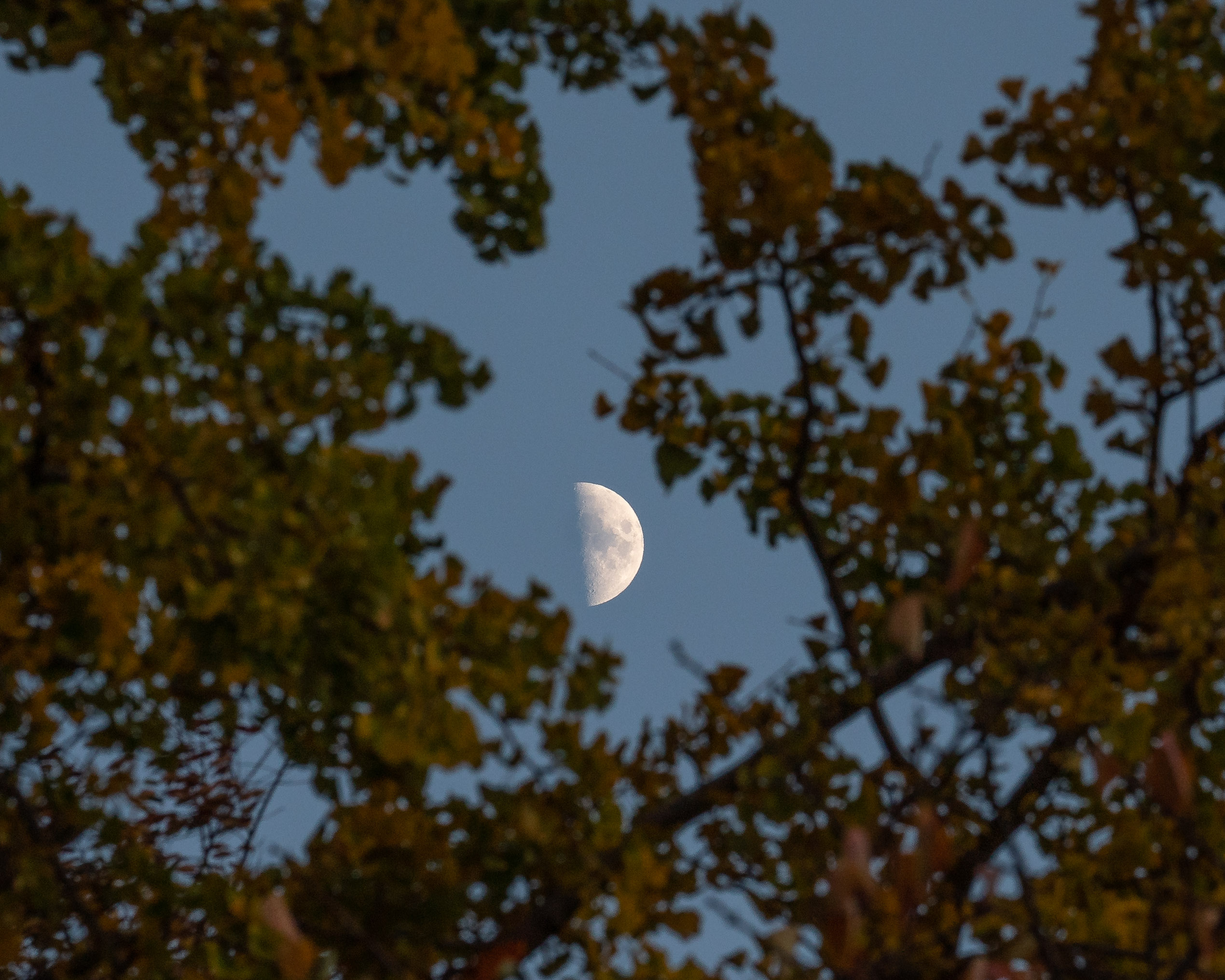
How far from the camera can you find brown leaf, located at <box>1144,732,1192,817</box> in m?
2.13

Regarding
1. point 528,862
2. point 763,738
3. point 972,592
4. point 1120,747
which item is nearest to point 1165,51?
point 972,592

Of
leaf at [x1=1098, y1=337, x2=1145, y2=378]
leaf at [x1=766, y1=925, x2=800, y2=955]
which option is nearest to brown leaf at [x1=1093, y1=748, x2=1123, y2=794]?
leaf at [x1=766, y1=925, x2=800, y2=955]

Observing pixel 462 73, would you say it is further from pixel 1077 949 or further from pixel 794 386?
pixel 1077 949

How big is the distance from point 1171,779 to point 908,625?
A: 0.55m

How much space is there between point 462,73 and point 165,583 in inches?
59.2

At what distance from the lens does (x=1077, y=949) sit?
2.85 m

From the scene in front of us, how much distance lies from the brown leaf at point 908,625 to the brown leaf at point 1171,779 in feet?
1.59

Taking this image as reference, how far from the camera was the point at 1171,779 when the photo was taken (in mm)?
2178

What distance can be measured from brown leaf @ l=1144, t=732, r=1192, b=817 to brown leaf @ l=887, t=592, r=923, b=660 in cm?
49

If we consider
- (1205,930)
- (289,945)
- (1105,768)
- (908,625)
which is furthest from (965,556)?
(289,945)

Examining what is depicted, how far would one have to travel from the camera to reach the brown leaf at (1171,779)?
2127 mm

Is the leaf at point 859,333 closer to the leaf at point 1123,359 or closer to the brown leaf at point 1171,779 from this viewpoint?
the leaf at point 1123,359

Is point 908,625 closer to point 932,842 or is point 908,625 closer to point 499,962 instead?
point 932,842

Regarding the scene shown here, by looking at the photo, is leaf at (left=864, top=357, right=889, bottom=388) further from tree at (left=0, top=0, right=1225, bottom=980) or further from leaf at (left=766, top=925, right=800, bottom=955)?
leaf at (left=766, top=925, right=800, bottom=955)
